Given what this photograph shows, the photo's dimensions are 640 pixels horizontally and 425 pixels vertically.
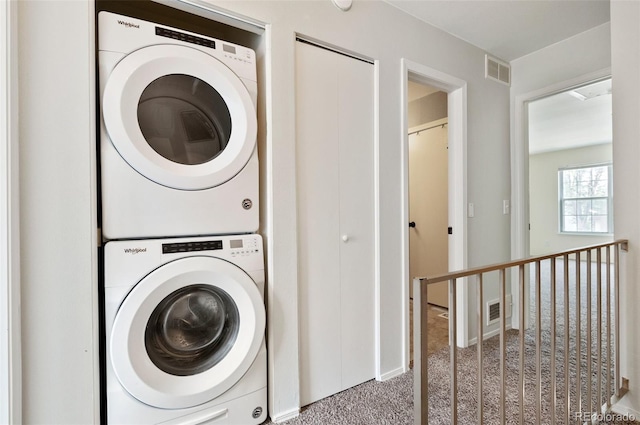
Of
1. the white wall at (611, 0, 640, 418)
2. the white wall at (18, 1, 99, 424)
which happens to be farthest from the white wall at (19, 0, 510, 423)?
the white wall at (611, 0, 640, 418)

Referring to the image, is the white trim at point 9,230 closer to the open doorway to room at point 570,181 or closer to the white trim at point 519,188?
the white trim at point 519,188

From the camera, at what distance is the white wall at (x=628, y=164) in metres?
1.62

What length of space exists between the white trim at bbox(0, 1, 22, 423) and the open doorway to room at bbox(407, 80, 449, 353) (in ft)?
9.32

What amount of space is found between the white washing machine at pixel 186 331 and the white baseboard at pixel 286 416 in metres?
0.07

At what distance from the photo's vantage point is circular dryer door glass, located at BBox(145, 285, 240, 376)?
4.29ft

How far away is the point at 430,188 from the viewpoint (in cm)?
327

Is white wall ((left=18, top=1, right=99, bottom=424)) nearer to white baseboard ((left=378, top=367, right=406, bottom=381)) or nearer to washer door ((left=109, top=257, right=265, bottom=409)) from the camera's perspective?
washer door ((left=109, top=257, right=265, bottom=409))

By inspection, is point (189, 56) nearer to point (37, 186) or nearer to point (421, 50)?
point (37, 186)

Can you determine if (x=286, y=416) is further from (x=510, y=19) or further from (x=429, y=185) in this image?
(x=510, y=19)

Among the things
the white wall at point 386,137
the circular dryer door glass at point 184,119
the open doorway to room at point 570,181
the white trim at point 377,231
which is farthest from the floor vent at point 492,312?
the open doorway to room at point 570,181

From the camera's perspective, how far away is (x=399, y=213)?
2.03m

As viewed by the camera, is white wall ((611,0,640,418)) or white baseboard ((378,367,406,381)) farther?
white baseboard ((378,367,406,381))

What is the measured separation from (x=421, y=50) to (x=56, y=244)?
7.57 ft

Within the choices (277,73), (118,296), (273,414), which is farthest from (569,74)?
(118,296)
